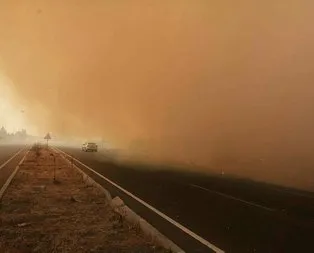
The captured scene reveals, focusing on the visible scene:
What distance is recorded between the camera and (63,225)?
30.9 ft

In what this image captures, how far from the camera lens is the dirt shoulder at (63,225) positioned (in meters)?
7.62

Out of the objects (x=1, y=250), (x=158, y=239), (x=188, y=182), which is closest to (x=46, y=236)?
(x=1, y=250)

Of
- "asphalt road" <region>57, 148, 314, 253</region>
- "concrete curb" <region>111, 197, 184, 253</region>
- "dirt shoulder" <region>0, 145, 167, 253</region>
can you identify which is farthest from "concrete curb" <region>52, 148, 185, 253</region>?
"asphalt road" <region>57, 148, 314, 253</region>

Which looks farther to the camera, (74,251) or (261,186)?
(261,186)

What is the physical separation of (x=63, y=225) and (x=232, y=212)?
4.69 meters

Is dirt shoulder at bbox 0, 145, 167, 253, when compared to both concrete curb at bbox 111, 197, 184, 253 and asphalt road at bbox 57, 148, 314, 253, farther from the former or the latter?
asphalt road at bbox 57, 148, 314, 253

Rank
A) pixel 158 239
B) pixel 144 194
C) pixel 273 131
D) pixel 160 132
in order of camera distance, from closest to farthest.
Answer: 1. pixel 158 239
2. pixel 144 194
3. pixel 273 131
4. pixel 160 132

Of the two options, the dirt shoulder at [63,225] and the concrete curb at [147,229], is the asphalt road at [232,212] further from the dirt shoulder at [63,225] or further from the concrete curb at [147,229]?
the dirt shoulder at [63,225]

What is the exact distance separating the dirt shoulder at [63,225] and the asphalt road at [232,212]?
0.92m

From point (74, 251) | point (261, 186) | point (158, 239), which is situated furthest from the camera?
point (261, 186)

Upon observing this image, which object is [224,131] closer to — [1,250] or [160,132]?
[160,132]

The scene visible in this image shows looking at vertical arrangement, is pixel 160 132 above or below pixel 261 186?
above

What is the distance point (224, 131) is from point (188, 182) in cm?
2866

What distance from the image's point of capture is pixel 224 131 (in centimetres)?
4825
